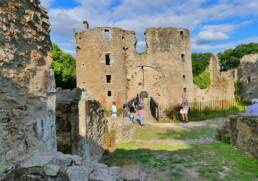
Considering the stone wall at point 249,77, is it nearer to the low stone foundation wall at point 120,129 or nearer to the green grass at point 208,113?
the green grass at point 208,113

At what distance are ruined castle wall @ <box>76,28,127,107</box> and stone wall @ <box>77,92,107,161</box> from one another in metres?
15.2

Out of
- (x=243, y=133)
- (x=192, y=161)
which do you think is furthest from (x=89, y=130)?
(x=243, y=133)

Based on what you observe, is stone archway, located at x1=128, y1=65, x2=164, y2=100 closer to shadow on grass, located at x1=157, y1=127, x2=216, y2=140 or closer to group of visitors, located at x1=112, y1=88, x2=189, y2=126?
group of visitors, located at x1=112, y1=88, x2=189, y2=126

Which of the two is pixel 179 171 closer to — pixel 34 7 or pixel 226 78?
pixel 34 7

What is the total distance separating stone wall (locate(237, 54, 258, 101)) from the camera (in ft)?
104

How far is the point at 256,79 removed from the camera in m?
31.6

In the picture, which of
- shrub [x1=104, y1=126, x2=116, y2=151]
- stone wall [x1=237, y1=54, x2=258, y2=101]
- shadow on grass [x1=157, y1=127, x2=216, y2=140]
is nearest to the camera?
shrub [x1=104, y1=126, x2=116, y2=151]

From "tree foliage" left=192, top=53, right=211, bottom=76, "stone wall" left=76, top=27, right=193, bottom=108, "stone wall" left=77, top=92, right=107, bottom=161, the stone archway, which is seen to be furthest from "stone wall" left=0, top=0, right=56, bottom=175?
"tree foliage" left=192, top=53, right=211, bottom=76

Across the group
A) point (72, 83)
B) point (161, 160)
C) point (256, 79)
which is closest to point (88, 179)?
point (161, 160)

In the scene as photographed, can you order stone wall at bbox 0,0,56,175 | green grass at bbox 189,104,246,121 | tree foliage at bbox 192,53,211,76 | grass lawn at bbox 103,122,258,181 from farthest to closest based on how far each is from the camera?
tree foliage at bbox 192,53,211,76 → green grass at bbox 189,104,246,121 → grass lawn at bbox 103,122,258,181 → stone wall at bbox 0,0,56,175

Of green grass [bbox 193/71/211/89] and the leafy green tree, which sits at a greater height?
the leafy green tree

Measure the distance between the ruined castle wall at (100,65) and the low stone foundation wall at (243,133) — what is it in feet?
45.7

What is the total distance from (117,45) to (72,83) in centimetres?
1520

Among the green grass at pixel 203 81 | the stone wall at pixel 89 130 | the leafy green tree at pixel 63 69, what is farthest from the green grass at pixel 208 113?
the leafy green tree at pixel 63 69
